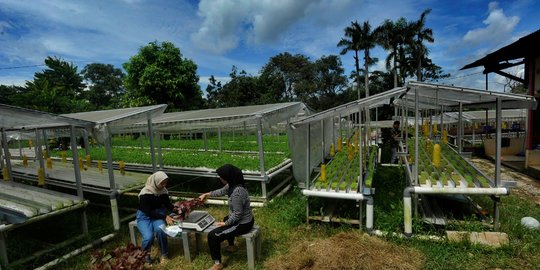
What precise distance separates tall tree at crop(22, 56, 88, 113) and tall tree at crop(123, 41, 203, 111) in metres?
6.98

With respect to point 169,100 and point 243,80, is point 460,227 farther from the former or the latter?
point 243,80

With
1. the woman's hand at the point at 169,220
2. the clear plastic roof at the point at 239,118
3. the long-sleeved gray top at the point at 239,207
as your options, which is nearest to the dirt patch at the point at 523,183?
the clear plastic roof at the point at 239,118

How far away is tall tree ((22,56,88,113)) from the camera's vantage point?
1013 inches

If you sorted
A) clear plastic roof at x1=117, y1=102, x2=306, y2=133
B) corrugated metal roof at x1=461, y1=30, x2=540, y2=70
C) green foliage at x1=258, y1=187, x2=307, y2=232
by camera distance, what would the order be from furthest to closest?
corrugated metal roof at x1=461, y1=30, x2=540, y2=70 < clear plastic roof at x1=117, y1=102, x2=306, y2=133 < green foliage at x1=258, y1=187, x2=307, y2=232

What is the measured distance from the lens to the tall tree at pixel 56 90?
25.7 meters

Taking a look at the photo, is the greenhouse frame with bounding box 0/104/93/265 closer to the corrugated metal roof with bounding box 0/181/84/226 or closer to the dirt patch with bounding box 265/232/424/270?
the corrugated metal roof with bounding box 0/181/84/226

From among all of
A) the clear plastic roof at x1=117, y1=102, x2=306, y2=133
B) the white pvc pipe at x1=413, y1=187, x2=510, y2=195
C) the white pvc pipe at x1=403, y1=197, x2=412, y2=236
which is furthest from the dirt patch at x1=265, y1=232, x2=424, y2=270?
the clear plastic roof at x1=117, y1=102, x2=306, y2=133

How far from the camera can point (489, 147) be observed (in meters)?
12.3

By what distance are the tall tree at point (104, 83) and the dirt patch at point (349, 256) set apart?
5419 cm

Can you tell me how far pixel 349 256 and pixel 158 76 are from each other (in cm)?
2417

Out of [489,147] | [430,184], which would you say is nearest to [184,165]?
[430,184]

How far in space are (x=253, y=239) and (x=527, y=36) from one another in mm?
9860

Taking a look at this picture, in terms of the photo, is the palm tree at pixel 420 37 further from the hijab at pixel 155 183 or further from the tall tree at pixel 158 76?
the hijab at pixel 155 183

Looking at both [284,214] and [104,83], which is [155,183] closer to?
[284,214]
